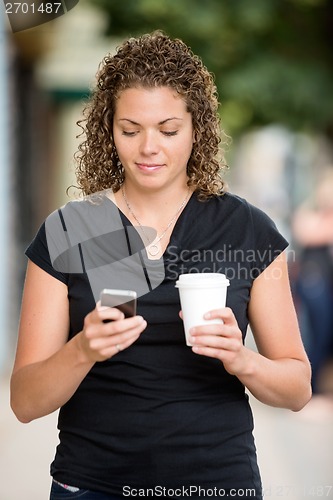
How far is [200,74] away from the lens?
241 centimetres

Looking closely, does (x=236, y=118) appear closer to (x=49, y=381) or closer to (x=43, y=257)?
(x=43, y=257)

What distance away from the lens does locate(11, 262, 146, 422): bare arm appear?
6.85ft

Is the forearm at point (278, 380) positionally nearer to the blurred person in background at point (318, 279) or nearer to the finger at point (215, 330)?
the finger at point (215, 330)

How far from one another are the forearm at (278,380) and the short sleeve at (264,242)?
0.25m

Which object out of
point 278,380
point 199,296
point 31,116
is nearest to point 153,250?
point 199,296

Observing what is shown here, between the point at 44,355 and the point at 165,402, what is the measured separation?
0.32 m

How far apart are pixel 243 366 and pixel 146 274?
1.18 ft

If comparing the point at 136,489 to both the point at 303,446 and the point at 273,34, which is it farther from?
the point at 273,34

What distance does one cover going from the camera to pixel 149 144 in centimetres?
223

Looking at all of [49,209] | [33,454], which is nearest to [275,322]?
[33,454]

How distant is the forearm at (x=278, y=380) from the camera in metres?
2.13

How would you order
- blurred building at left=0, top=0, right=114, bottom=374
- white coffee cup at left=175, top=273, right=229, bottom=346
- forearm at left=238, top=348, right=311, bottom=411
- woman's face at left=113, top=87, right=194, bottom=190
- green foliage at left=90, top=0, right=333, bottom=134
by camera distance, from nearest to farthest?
1. white coffee cup at left=175, top=273, right=229, bottom=346
2. forearm at left=238, top=348, right=311, bottom=411
3. woman's face at left=113, top=87, right=194, bottom=190
4. blurred building at left=0, top=0, right=114, bottom=374
5. green foliage at left=90, top=0, right=333, bottom=134

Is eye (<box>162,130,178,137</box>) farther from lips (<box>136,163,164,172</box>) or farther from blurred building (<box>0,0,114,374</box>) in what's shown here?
blurred building (<box>0,0,114,374</box>)

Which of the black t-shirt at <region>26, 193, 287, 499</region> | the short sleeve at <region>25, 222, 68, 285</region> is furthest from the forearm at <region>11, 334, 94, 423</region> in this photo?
the short sleeve at <region>25, 222, 68, 285</region>
